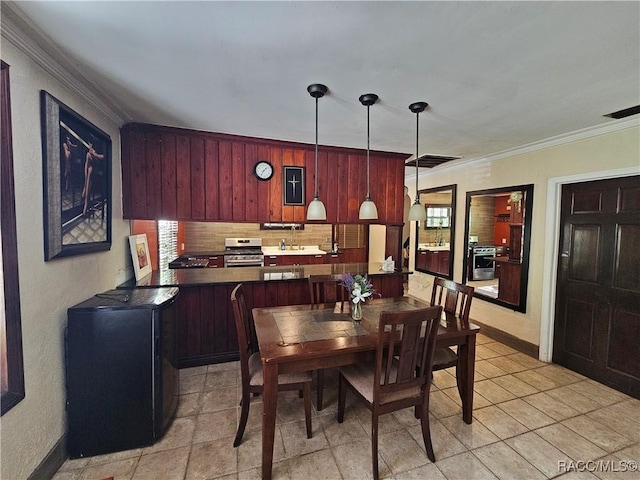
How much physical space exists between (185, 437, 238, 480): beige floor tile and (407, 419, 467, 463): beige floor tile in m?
1.26

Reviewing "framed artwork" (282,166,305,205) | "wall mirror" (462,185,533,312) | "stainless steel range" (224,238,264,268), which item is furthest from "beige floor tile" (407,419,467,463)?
"stainless steel range" (224,238,264,268)

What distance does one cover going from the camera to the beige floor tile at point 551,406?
236 cm

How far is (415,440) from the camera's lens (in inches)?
81.8

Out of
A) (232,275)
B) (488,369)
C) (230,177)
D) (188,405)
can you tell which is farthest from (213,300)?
(488,369)

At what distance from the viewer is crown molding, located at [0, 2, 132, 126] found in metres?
1.35

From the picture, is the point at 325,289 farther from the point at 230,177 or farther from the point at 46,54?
the point at 46,54

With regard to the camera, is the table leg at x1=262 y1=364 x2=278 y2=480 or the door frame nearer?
the table leg at x1=262 y1=364 x2=278 y2=480

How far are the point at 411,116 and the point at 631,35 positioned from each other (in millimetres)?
1324

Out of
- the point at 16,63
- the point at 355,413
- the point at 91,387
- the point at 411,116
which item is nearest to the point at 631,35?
the point at 411,116

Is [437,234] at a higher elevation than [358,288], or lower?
higher

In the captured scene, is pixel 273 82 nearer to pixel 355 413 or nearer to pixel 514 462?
pixel 355 413

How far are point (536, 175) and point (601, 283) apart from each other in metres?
1.29

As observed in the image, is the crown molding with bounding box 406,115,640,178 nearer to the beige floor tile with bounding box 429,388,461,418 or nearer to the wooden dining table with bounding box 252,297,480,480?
the wooden dining table with bounding box 252,297,480,480

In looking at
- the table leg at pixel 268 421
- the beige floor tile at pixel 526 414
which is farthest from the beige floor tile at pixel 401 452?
the beige floor tile at pixel 526 414
